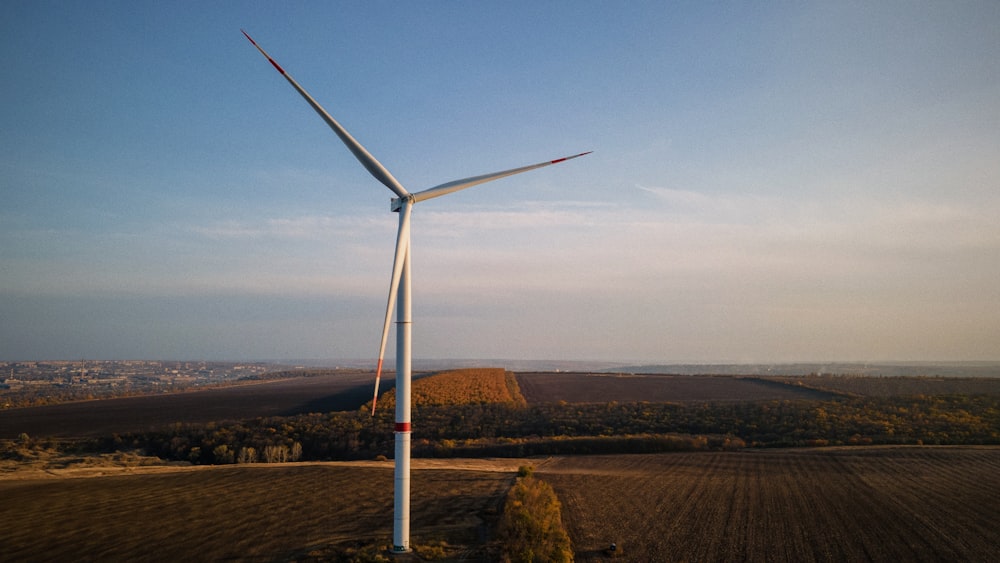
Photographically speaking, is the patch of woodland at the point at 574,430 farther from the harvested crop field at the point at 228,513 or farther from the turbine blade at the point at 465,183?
the turbine blade at the point at 465,183

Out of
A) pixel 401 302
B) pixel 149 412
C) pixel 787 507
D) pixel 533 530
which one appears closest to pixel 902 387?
pixel 787 507

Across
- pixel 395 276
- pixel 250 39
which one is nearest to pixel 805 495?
pixel 395 276

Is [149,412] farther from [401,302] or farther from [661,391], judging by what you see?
[661,391]

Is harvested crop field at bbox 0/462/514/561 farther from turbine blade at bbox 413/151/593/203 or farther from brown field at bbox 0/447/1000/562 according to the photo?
turbine blade at bbox 413/151/593/203

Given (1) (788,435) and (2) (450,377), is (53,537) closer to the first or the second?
(1) (788,435)

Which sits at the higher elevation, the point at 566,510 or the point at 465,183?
the point at 465,183

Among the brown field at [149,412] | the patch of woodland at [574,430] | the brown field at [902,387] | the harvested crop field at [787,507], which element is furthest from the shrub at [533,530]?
the brown field at [902,387]

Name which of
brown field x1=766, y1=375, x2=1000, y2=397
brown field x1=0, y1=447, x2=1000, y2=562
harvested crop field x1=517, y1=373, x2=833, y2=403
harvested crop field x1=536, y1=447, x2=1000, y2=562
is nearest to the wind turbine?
brown field x1=0, y1=447, x2=1000, y2=562
